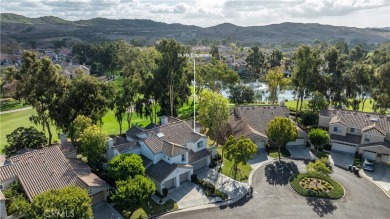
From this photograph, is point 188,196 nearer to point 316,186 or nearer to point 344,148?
point 316,186

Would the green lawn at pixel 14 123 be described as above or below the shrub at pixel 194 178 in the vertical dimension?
below

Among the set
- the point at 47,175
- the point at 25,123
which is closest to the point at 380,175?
the point at 47,175

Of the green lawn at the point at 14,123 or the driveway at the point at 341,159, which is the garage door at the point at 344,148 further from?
the green lawn at the point at 14,123

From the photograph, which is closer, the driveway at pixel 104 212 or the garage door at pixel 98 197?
the driveway at pixel 104 212

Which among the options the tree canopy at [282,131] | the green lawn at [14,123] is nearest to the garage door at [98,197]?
the green lawn at [14,123]

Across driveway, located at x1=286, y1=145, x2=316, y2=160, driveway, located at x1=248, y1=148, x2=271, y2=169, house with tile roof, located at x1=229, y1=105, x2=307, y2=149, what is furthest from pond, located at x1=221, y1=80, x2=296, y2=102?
driveway, located at x1=248, y1=148, x2=271, y2=169

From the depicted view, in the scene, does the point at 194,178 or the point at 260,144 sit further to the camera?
the point at 260,144

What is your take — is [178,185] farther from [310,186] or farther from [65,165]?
[310,186]

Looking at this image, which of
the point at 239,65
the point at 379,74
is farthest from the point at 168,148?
the point at 239,65
